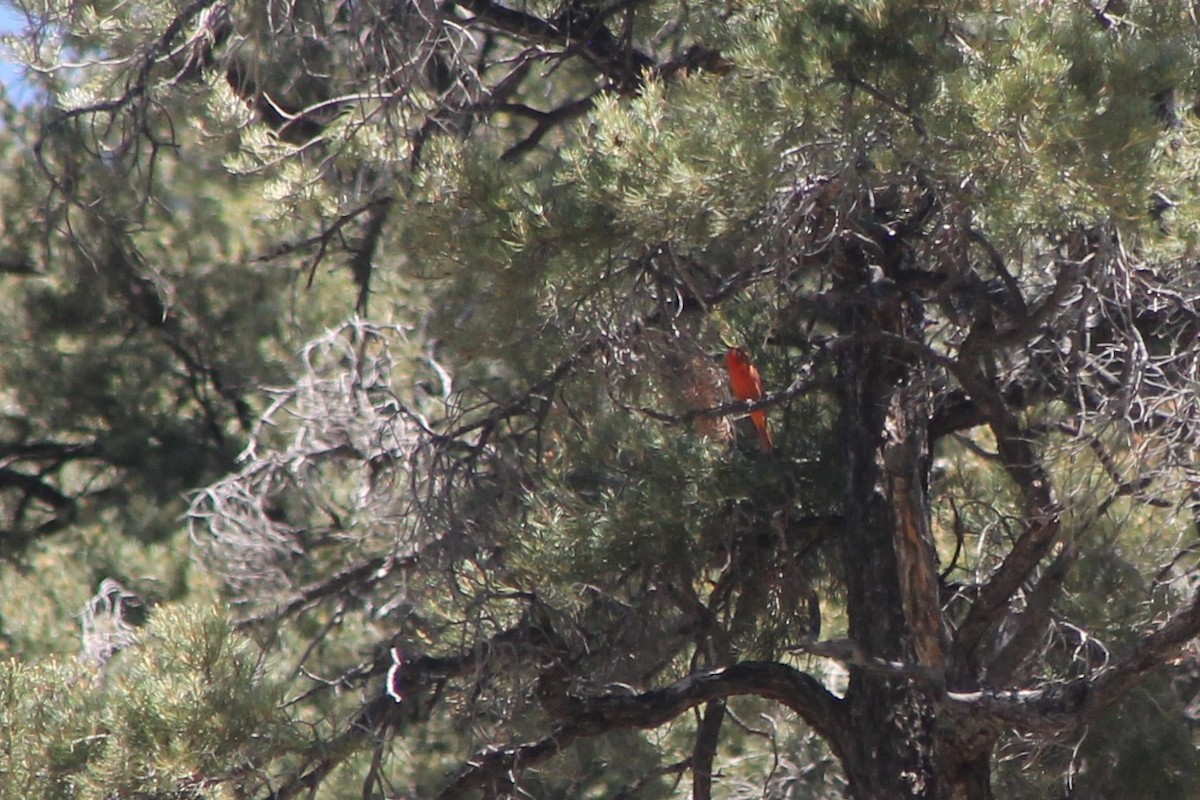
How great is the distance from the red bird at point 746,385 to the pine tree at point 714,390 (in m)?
0.06

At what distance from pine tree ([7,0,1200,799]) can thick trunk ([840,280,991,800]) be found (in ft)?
0.04

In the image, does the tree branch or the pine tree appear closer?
the pine tree

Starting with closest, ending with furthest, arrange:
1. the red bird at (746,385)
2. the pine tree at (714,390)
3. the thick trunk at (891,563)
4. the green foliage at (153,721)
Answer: the pine tree at (714,390) < the green foliage at (153,721) < the thick trunk at (891,563) < the red bird at (746,385)

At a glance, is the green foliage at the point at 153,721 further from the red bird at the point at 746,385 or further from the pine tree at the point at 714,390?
the red bird at the point at 746,385

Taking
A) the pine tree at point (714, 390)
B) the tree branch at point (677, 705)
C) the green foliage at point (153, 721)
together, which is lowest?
the green foliage at point (153, 721)

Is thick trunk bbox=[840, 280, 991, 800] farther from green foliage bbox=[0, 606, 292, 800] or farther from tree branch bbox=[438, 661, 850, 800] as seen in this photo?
green foliage bbox=[0, 606, 292, 800]

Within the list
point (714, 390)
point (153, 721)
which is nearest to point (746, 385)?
point (714, 390)

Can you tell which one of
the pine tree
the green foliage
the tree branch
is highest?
the pine tree

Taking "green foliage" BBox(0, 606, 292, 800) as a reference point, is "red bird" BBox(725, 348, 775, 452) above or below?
above

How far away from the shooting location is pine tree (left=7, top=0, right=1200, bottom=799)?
3.25m

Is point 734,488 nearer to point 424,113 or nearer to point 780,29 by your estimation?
point 424,113

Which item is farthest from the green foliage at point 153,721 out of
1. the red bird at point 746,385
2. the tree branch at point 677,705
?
the red bird at point 746,385

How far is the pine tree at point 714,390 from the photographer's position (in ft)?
10.7

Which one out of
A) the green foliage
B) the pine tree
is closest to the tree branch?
the pine tree
